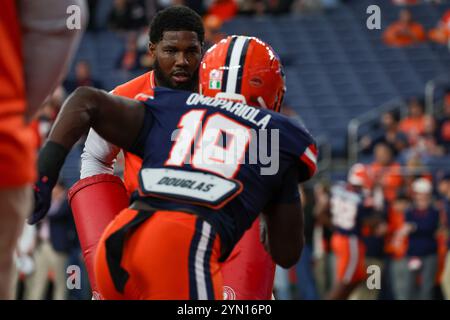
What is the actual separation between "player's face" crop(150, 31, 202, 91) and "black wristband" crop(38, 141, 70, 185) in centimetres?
159

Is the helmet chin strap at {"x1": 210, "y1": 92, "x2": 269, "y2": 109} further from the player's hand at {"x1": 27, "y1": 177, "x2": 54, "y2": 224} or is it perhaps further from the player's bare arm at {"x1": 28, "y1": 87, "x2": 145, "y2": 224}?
the player's hand at {"x1": 27, "y1": 177, "x2": 54, "y2": 224}

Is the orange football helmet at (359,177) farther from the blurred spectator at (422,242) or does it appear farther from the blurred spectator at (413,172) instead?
the blurred spectator at (422,242)

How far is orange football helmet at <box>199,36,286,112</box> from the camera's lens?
3824mm

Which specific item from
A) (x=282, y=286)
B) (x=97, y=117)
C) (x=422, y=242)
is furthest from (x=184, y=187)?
(x=282, y=286)

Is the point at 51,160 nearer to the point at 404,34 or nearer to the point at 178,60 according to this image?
the point at 178,60

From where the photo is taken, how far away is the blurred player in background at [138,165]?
14.2 feet

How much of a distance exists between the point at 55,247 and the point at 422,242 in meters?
4.16

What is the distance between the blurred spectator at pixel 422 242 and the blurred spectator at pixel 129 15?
7962 mm
